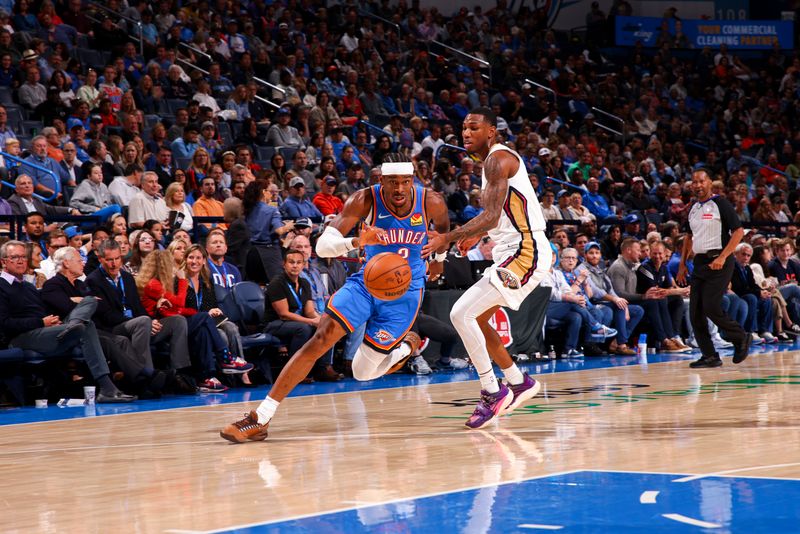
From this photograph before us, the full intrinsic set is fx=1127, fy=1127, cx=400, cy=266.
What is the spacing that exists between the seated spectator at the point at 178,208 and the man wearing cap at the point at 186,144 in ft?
7.15

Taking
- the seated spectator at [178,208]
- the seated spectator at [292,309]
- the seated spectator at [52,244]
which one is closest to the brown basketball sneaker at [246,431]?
the seated spectator at [292,309]

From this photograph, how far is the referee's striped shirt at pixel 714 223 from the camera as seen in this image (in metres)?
10.7

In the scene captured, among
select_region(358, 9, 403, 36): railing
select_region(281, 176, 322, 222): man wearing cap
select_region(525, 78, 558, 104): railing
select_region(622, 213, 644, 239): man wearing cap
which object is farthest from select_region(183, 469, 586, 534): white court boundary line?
select_region(525, 78, 558, 104): railing

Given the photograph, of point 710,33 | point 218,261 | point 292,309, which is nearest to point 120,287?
point 218,261

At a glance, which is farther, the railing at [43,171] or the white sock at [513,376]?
the railing at [43,171]

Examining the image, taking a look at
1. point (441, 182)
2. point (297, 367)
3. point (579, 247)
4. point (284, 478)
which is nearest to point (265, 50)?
point (441, 182)

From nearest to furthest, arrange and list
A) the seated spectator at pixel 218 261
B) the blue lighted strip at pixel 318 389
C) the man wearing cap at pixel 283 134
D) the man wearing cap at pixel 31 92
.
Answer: the blue lighted strip at pixel 318 389, the seated spectator at pixel 218 261, the man wearing cap at pixel 31 92, the man wearing cap at pixel 283 134

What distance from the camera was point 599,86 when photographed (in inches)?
958

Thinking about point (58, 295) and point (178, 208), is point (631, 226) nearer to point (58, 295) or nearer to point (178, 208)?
point (178, 208)

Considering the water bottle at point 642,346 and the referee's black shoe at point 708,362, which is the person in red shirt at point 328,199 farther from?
the referee's black shoe at point 708,362

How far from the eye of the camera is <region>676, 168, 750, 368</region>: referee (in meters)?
10.7

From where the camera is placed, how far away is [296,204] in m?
12.6

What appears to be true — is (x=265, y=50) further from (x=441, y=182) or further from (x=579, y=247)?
(x=579, y=247)

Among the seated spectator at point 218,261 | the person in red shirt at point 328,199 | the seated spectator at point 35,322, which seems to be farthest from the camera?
the person in red shirt at point 328,199
